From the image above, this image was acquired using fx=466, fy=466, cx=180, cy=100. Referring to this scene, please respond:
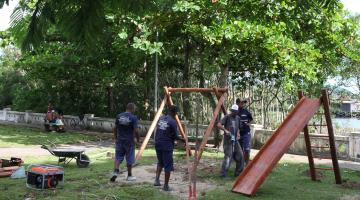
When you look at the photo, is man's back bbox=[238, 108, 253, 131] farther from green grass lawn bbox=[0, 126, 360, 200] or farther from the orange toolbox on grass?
the orange toolbox on grass

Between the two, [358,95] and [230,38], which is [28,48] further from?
[358,95]

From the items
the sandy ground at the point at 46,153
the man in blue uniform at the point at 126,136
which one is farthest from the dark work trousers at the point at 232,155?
the sandy ground at the point at 46,153

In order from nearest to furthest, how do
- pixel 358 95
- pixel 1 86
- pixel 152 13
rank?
pixel 152 13
pixel 358 95
pixel 1 86

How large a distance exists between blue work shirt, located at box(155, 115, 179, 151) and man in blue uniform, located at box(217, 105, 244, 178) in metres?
2.06

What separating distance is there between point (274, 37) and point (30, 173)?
9.20m

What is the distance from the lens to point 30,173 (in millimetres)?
8766

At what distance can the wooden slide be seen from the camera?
29.4 feet

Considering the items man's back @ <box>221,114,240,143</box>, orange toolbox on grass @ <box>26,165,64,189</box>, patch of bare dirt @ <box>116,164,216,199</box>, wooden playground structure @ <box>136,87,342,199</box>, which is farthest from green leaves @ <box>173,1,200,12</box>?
orange toolbox on grass @ <box>26,165,64,189</box>

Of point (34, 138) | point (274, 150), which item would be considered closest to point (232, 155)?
point (274, 150)

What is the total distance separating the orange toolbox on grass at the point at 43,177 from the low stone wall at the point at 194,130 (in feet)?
28.0

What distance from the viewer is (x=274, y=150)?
9.66 m

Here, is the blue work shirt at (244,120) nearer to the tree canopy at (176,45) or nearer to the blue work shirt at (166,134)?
the tree canopy at (176,45)

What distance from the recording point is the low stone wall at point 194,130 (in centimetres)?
1519

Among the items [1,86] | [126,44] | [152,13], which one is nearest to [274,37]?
[126,44]
